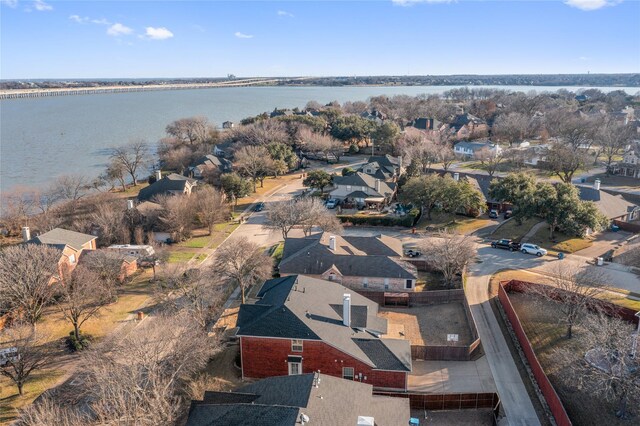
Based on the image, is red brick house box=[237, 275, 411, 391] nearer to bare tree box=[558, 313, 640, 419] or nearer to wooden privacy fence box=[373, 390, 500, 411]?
wooden privacy fence box=[373, 390, 500, 411]

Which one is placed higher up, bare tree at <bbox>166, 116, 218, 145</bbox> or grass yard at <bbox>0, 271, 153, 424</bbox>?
bare tree at <bbox>166, 116, 218, 145</bbox>

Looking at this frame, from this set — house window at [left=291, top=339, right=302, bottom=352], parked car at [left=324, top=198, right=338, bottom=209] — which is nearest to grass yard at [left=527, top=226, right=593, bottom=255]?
parked car at [left=324, top=198, right=338, bottom=209]

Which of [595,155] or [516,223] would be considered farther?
[595,155]

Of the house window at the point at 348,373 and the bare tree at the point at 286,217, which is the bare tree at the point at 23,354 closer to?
the house window at the point at 348,373

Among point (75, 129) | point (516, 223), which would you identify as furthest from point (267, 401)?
point (75, 129)

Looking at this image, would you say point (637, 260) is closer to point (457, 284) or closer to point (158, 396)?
point (457, 284)

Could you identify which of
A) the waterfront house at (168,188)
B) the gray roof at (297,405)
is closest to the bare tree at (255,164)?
the waterfront house at (168,188)
